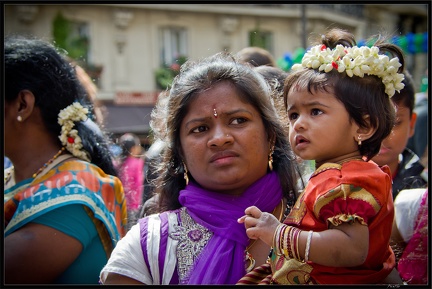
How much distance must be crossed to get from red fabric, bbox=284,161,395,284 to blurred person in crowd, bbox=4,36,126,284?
1.12m

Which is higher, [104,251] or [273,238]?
[273,238]

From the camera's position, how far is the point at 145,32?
68.1 ft

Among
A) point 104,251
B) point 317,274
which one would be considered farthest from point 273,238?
point 104,251

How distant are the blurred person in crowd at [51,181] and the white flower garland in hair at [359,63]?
1.28 metres

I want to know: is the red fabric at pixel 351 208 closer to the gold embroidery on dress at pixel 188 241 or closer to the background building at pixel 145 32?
the gold embroidery on dress at pixel 188 241

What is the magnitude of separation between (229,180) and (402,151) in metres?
1.40

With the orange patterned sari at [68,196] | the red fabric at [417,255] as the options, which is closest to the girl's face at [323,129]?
the red fabric at [417,255]

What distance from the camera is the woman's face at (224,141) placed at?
2318 mm

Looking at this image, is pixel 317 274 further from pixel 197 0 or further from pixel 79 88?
pixel 79 88

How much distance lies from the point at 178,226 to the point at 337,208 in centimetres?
72

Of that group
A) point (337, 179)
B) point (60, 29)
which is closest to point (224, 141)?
point (337, 179)

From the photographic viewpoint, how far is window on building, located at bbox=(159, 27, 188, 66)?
69.1 ft

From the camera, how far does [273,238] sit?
1.99 m

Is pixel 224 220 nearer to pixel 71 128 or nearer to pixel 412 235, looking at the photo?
pixel 412 235
